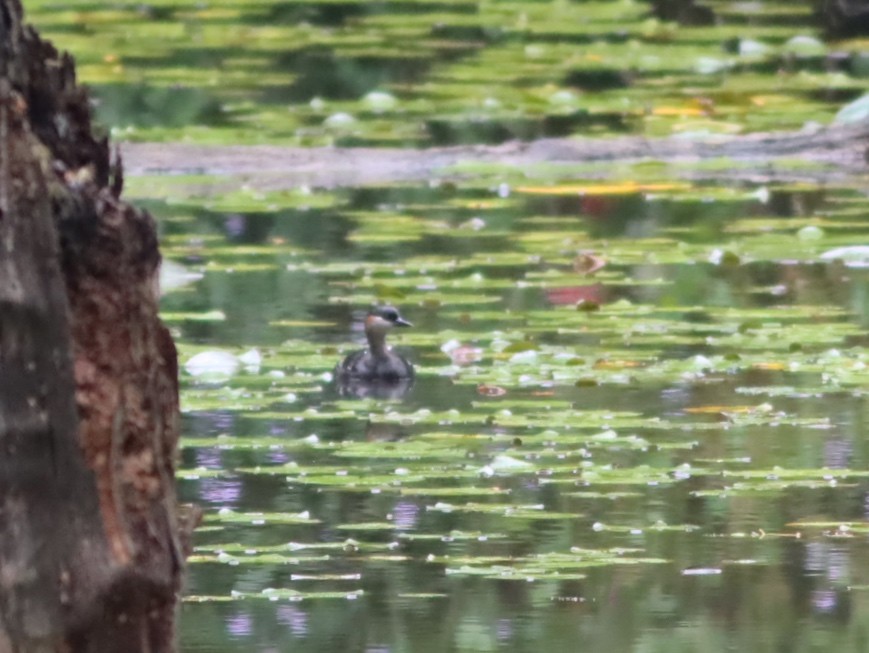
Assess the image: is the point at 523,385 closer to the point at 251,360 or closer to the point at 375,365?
the point at 375,365

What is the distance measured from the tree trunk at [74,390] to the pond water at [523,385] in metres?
0.96

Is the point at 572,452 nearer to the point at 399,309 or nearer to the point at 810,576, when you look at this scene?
the point at 810,576

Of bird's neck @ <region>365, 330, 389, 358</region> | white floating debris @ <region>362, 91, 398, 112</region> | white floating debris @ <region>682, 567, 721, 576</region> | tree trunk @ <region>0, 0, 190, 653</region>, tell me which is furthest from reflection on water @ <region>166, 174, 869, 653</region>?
white floating debris @ <region>362, 91, 398, 112</region>

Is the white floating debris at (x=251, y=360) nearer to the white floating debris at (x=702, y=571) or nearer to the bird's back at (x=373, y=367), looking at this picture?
the bird's back at (x=373, y=367)

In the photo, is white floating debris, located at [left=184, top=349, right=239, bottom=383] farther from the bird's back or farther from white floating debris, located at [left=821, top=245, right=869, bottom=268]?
white floating debris, located at [left=821, top=245, right=869, bottom=268]

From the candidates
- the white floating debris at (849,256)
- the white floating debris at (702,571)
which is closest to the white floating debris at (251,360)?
the white floating debris at (702,571)

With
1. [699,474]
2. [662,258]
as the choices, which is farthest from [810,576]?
[662,258]

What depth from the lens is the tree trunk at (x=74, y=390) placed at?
4.27 metres

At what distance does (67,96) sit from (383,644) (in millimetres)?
1376

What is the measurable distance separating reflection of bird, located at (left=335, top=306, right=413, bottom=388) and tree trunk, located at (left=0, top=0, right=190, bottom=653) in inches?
134

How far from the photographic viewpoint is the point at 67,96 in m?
4.54

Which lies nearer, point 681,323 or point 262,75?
point 681,323

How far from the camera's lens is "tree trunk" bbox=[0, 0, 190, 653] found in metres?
4.27

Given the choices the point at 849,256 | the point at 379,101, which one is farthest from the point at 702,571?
the point at 379,101
